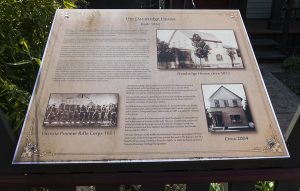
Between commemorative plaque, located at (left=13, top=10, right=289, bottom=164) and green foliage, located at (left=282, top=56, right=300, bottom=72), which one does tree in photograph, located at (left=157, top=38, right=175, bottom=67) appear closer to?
commemorative plaque, located at (left=13, top=10, right=289, bottom=164)

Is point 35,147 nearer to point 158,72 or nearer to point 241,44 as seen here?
point 158,72

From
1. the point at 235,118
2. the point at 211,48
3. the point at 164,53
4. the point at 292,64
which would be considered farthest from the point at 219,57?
the point at 292,64

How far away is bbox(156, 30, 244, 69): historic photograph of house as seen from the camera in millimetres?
1945

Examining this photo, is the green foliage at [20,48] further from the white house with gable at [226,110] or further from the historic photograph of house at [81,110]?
the white house with gable at [226,110]

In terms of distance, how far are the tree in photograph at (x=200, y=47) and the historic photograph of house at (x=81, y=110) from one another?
52 cm

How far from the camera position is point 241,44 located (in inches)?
81.0

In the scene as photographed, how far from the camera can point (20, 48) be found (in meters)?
2.48

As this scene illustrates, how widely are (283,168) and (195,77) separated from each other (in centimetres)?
61

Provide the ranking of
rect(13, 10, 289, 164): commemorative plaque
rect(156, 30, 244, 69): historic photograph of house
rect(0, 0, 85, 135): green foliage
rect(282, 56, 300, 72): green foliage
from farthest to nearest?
rect(282, 56, 300, 72): green foliage → rect(0, 0, 85, 135): green foliage → rect(156, 30, 244, 69): historic photograph of house → rect(13, 10, 289, 164): commemorative plaque

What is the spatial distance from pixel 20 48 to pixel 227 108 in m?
1.49

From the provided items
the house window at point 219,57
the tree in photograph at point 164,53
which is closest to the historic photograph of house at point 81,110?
→ the tree in photograph at point 164,53

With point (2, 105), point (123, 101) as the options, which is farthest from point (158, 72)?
point (2, 105)

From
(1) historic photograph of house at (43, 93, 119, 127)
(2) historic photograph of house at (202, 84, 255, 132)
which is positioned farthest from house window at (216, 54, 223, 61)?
(1) historic photograph of house at (43, 93, 119, 127)

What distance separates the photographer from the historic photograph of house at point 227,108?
1.71 meters
